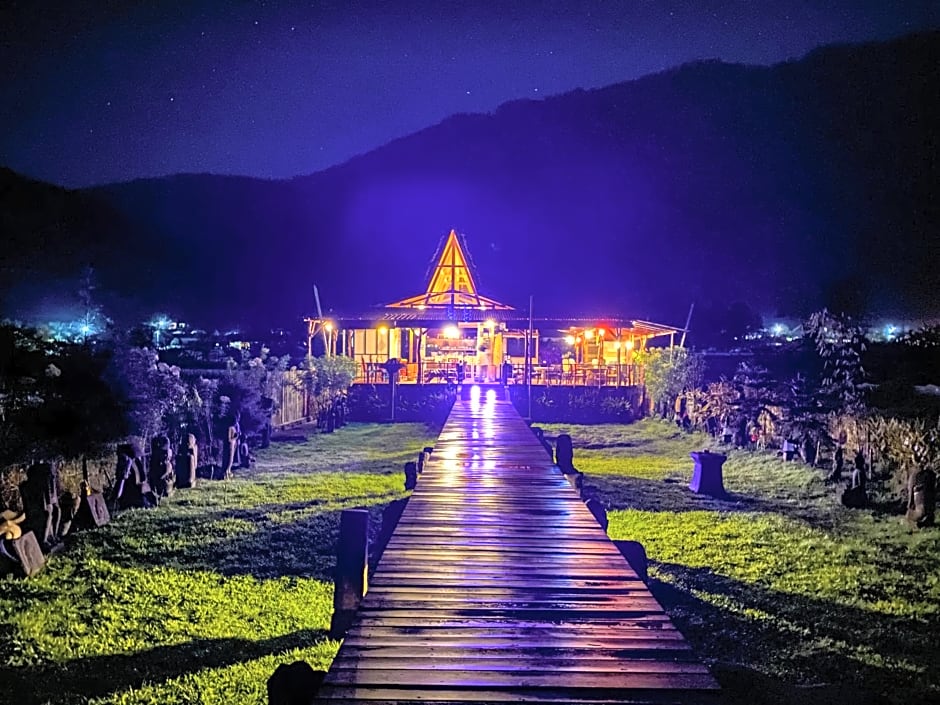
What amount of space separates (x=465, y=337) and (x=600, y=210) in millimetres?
71296

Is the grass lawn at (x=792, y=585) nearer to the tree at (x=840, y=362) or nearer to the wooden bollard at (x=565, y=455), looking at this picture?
the wooden bollard at (x=565, y=455)

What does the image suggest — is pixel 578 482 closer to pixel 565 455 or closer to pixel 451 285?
pixel 565 455

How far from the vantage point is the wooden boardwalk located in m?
3.34

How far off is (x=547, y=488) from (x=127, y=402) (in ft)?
27.8

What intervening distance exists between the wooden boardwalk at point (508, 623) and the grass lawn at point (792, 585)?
115 cm

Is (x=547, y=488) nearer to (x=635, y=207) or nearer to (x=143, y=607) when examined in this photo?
(x=143, y=607)

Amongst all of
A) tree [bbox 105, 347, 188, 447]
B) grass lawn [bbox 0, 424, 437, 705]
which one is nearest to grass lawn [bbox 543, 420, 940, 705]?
grass lawn [bbox 0, 424, 437, 705]

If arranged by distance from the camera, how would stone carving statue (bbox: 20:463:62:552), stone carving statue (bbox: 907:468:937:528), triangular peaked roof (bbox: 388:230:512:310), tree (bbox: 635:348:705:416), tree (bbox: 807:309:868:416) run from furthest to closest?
1. triangular peaked roof (bbox: 388:230:512:310)
2. tree (bbox: 635:348:705:416)
3. tree (bbox: 807:309:868:416)
4. stone carving statue (bbox: 907:468:937:528)
5. stone carving statue (bbox: 20:463:62:552)

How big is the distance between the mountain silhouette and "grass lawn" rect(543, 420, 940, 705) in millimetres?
20865

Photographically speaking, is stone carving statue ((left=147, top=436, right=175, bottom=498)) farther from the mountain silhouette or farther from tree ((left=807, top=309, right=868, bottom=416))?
the mountain silhouette

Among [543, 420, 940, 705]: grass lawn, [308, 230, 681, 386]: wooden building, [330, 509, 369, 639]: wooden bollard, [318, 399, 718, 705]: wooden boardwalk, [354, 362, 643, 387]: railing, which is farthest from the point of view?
[308, 230, 681, 386]: wooden building

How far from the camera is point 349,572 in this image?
5.45 meters

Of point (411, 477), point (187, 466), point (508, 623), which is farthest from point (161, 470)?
point (508, 623)

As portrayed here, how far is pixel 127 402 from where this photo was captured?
1271cm
